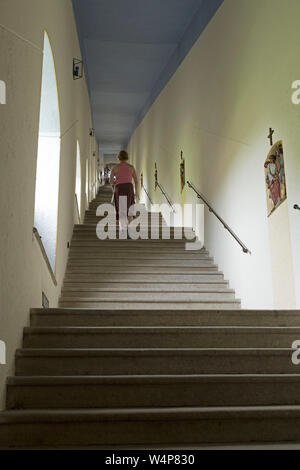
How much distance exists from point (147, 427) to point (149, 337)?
1011 millimetres

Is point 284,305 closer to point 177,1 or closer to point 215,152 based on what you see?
point 215,152

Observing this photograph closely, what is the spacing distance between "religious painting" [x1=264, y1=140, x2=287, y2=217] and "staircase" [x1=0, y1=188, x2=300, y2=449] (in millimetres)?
1421

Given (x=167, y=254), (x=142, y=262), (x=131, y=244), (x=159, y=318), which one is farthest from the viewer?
(x=131, y=244)

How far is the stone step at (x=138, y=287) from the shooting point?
6.23 meters

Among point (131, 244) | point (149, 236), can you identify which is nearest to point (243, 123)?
point (131, 244)

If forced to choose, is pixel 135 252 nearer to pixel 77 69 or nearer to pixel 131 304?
pixel 131 304

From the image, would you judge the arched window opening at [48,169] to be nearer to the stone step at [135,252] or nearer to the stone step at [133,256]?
the stone step at [133,256]

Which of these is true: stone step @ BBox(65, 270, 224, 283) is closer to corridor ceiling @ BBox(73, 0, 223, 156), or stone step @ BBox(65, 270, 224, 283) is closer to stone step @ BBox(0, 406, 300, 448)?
stone step @ BBox(0, 406, 300, 448)

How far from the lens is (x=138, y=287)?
6.36 m

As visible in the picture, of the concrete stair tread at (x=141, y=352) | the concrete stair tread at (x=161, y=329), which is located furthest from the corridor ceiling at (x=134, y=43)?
the concrete stair tread at (x=141, y=352)

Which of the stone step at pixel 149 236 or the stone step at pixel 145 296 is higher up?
the stone step at pixel 149 236

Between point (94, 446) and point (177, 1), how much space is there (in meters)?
8.96

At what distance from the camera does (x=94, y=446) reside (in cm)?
274

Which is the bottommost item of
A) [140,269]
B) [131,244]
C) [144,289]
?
[144,289]
